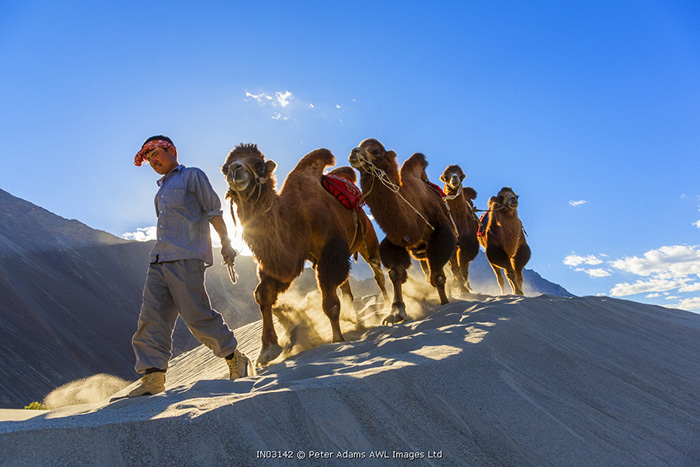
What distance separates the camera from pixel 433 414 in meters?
2.30

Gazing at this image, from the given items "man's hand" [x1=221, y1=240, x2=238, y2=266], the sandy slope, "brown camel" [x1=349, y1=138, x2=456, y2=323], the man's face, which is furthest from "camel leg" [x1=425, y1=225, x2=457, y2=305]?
the man's face

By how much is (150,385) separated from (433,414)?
7.21 feet

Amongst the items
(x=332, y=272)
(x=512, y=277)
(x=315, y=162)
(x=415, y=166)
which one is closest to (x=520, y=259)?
(x=512, y=277)

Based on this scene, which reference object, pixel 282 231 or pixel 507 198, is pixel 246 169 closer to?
pixel 282 231

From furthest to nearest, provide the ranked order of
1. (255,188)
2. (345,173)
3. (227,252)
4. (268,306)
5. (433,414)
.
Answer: (345,173) < (268,306) < (255,188) < (227,252) < (433,414)

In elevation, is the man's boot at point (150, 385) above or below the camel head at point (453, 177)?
below

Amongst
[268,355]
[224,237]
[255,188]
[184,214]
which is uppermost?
[255,188]

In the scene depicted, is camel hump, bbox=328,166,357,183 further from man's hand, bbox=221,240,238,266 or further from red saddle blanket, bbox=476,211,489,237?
man's hand, bbox=221,240,238,266

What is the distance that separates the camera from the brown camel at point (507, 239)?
29.6 feet

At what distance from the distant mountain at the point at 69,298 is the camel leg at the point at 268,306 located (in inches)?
415

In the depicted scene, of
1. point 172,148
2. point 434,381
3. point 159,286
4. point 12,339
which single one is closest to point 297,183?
point 172,148

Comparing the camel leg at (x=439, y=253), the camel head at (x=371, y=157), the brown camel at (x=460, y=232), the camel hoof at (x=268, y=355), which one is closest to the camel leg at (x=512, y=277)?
the brown camel at (x=460, y=232)

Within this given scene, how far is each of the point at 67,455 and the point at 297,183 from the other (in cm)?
468

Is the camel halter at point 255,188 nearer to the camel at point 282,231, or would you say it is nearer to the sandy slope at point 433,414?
the camel at point 282,231
